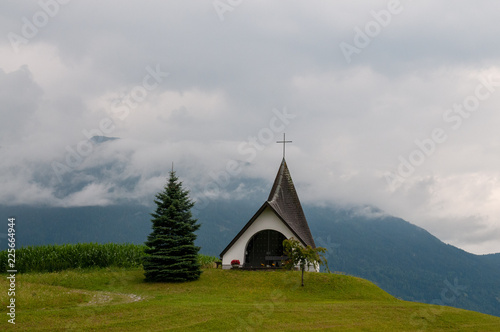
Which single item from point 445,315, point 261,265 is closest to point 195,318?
point 445,315

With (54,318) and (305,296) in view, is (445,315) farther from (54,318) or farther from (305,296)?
(54,318)

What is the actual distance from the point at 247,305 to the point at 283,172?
1673cm

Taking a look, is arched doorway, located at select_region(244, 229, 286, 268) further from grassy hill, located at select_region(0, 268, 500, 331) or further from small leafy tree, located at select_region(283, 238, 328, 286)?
small leafy tree, located at select_region(283, 238, 328, 286)

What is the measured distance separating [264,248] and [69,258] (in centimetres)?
1282

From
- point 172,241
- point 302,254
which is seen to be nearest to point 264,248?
point 302,254

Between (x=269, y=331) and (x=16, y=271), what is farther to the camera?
(x=16, y=271)

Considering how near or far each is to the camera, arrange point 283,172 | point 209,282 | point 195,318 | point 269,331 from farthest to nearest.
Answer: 1. point 283,172
2. point 209,282
3. point 195,318
4. point 269,331

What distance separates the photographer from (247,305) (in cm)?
1825

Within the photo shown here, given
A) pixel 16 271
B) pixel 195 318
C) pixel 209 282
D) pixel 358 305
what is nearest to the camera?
pixel 195 318

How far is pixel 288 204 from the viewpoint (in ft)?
107

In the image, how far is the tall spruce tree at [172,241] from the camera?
25000 mm

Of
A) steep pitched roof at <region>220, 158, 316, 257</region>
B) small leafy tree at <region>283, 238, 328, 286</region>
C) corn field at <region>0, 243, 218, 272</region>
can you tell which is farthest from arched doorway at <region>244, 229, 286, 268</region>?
corn field at <region>0, 243, 218, 272</region>

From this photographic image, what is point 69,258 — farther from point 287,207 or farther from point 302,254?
point 302,254

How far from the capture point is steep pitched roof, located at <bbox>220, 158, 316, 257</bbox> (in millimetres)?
29656
